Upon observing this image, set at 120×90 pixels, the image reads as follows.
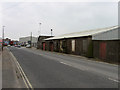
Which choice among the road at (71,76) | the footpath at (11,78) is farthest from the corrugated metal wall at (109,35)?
the footpath at (11,78)

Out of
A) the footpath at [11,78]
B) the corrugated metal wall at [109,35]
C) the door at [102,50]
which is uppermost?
the corrugated metal wall at [109,35]

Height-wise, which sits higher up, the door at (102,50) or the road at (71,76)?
the door at (102,50)

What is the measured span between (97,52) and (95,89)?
15814 millimetres

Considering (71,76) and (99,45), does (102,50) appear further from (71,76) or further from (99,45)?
(71,76)

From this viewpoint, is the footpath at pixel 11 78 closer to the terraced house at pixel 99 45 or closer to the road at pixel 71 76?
the road at pixel 71 76

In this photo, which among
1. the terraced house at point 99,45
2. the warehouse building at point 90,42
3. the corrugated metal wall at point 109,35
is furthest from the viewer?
the warehouse building at point 90,42

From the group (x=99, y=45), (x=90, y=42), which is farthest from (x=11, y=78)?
(x=90, y=42)

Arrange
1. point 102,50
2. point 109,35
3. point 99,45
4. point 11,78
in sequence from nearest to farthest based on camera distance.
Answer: point 11,78 < point 109,35 < point 102,50 < point 99,45

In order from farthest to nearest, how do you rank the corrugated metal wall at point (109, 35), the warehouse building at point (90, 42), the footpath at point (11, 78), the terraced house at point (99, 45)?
1. the warehouse building at point (90, 42)
2. the corrugated metal wall at point (109, 35)
3. the terraced house at point (99, 45)
4. the footpath at point (11, 78)

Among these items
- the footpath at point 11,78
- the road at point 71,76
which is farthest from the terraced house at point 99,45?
the footpath at point 11,78

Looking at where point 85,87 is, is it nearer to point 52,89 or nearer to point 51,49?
point 52,89

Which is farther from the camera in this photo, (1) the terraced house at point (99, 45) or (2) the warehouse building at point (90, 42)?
(2) the warehouse building at point (90, 42)

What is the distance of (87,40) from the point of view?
2452 cm

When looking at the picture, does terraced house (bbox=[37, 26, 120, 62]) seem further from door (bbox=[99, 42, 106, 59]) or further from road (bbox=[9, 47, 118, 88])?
road (bbox=[9, 47, 118, 88])
